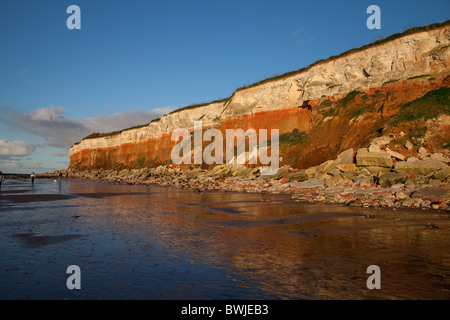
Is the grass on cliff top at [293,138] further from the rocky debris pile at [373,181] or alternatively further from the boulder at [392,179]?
the boulder at [392,179]

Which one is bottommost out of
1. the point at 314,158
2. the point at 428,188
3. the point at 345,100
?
the point at 428,188

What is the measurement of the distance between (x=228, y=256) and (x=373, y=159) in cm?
1910

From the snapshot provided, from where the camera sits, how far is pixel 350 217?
13.8m

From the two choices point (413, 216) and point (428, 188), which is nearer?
point (413, 216)

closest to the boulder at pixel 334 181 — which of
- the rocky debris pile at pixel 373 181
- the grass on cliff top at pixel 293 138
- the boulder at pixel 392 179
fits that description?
the rocky debris pile at pixel 373 181

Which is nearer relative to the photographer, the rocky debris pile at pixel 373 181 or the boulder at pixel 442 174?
the rocky debris pile at pixel 373 181

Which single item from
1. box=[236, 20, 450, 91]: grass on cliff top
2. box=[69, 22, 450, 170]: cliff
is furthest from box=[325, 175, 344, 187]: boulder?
box=[236, 20, 450, 91]: grass on cliff top

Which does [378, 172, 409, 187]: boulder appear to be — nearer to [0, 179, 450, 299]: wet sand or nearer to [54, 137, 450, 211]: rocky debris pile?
[54, 137, 450, 211]: rocky debris pile

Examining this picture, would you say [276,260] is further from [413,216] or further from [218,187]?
[218,187]

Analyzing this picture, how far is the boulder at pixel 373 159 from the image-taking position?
22875 mm

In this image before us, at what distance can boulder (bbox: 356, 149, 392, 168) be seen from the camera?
22875mm

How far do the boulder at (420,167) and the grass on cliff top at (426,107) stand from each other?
A: 25.5 feet
